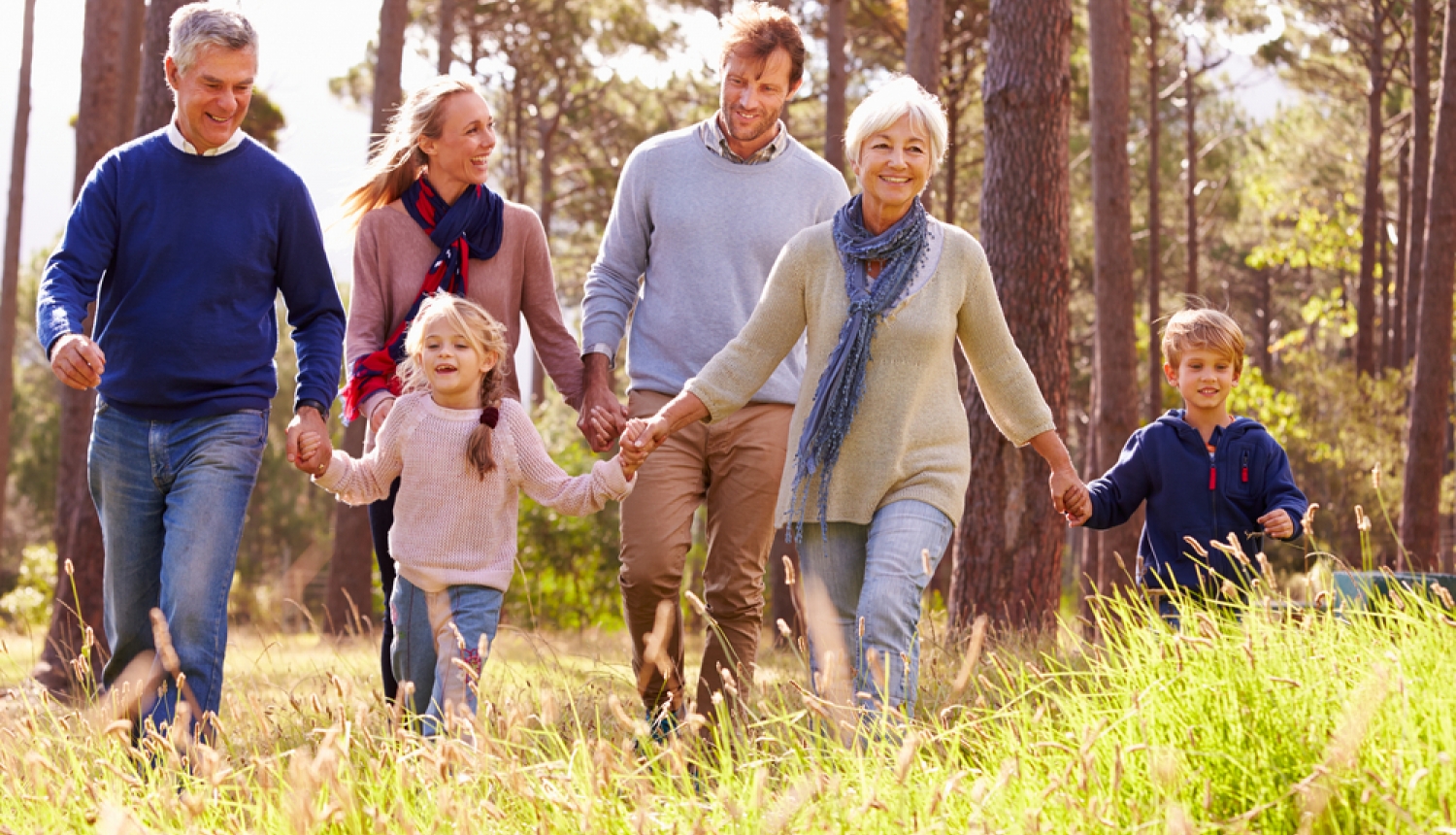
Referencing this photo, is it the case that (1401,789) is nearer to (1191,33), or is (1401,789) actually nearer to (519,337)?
(519,337)

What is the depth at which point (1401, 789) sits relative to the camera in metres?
2.58

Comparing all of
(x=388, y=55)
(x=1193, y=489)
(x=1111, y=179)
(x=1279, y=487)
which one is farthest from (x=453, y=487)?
(x=388, y=55)

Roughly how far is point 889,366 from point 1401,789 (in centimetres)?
192

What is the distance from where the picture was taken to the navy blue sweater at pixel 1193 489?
4.74 meters

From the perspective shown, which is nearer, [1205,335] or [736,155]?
[1205,335]

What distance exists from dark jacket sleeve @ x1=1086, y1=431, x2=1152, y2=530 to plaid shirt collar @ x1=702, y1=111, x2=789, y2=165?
5.33ft

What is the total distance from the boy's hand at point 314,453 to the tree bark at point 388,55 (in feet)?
29.7

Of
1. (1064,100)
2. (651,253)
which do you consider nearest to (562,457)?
(1064,100)

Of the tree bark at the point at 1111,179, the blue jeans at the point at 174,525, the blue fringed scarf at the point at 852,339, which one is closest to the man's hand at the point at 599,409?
the blue fringed scarf at the point at 852,339

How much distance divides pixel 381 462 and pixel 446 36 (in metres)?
13.1

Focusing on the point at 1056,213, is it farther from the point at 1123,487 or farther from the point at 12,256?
the point at 12,256

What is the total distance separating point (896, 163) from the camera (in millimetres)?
4023

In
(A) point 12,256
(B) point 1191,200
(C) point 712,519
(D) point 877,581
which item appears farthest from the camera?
(B) point 1191,200

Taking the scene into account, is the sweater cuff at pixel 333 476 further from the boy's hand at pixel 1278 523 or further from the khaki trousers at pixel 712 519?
the boy's hand at pixel 1278 523
